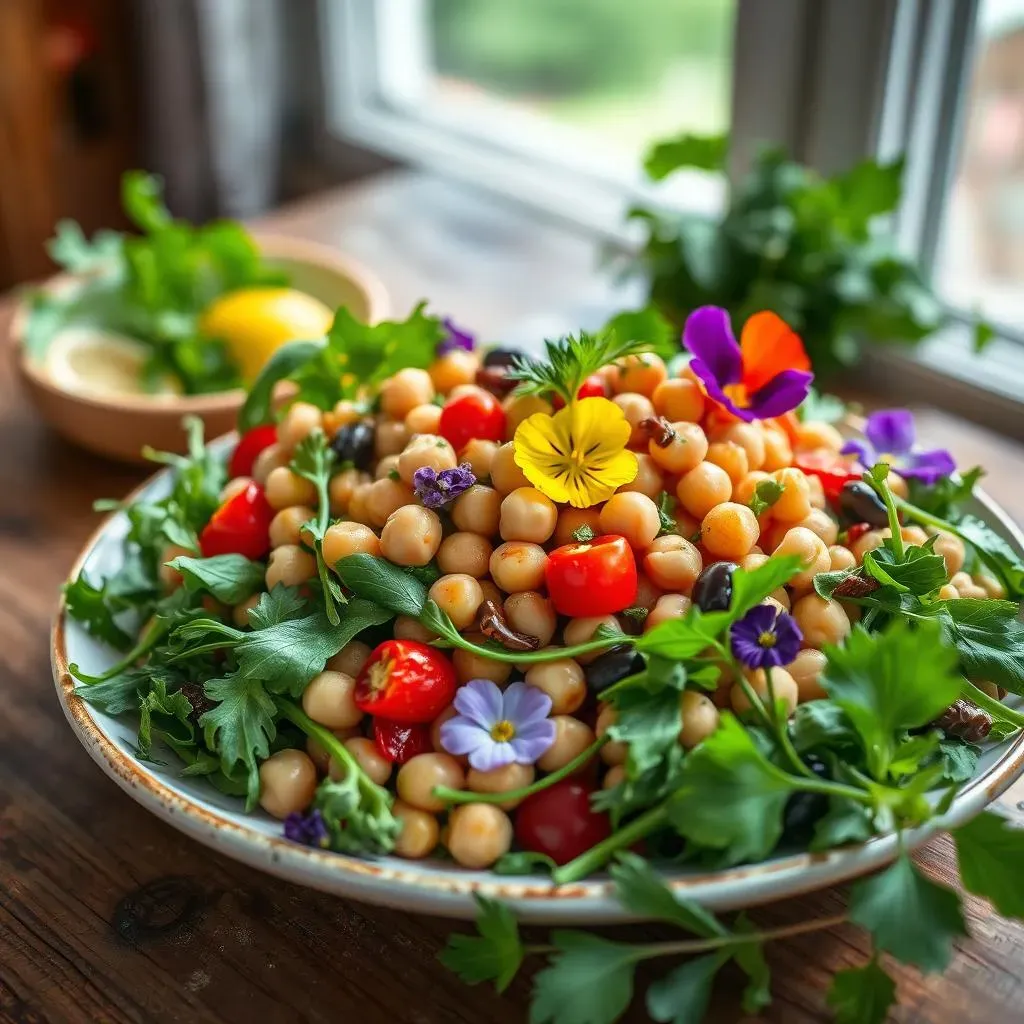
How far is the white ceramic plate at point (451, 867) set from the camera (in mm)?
538

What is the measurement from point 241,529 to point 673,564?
0.26 m

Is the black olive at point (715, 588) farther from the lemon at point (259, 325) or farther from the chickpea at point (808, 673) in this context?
the lemon at point (259, 325)

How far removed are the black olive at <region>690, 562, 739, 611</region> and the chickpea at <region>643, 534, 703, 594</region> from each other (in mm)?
14

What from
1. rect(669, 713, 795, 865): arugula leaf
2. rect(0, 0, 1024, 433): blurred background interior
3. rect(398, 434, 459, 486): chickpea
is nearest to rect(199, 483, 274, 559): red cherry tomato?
rect(398, 434, 459, 486): chickpea

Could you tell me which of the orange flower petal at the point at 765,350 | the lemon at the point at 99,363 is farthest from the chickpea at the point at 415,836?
the lemon at the point at 99,363

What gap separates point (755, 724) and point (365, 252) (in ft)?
3.20

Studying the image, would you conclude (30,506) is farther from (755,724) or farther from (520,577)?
(755,724)

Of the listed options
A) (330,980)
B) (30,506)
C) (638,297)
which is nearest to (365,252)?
(638,297)

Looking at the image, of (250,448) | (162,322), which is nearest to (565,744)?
(250,448)

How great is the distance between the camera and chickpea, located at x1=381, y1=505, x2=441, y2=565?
65 centimetres

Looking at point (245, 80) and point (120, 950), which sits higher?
point (245, 80)

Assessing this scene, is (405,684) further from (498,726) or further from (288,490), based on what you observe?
(288,490)

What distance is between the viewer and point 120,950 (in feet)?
A: 2.17

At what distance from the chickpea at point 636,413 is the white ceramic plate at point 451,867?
24cm
